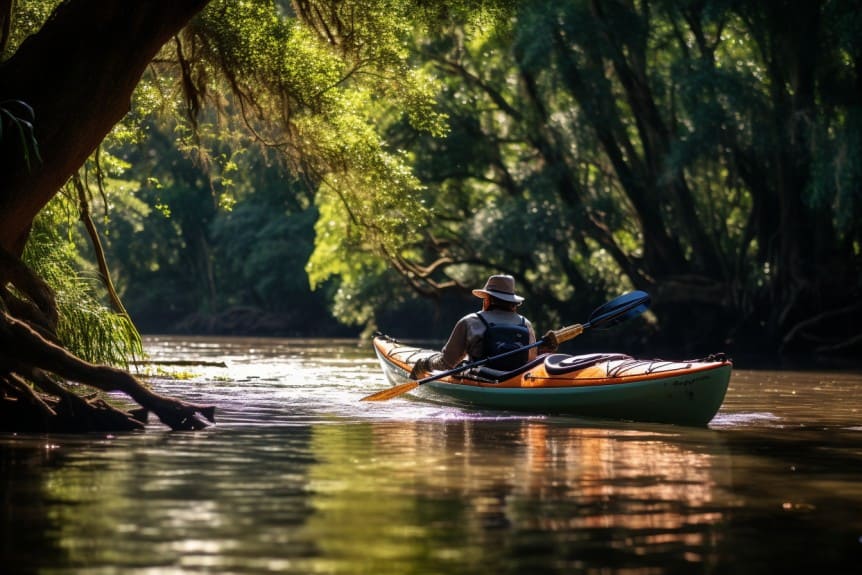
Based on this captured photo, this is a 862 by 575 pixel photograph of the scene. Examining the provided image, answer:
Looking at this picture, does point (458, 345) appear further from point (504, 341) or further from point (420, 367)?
point (420, 367)

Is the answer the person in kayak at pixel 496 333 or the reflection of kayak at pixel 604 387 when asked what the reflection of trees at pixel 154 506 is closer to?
the reflection of kayak at pixel 604 387

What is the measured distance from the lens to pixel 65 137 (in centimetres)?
1112

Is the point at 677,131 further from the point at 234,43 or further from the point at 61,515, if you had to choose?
the point at 61,515

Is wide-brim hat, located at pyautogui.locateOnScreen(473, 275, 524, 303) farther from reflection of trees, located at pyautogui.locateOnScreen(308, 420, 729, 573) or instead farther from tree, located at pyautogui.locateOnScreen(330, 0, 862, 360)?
tree, located at pyautogui.locateOnScreen(330, 0, 862, 360)

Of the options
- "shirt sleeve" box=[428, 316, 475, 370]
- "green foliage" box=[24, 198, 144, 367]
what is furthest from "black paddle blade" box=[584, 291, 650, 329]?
"green foliage" box=[24, 198, 144, 367]

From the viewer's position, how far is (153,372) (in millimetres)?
19844

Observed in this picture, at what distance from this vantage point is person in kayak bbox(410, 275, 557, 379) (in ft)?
46.8

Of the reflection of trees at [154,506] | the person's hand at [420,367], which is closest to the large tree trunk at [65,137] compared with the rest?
the reflection of trees at [154,506]

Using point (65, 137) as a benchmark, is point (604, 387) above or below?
below

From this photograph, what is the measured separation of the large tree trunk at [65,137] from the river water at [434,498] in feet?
1.14

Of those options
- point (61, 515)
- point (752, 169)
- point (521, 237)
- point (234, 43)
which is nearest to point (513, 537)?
point (61, 515)

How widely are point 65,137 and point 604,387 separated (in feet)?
16.9

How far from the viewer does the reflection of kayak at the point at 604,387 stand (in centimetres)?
1273

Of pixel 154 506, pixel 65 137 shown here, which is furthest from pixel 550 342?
pixel 154 506
